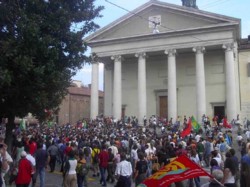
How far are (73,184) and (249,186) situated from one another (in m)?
4.80

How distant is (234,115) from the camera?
110 feet

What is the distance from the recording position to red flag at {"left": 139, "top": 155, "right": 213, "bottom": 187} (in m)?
4.67

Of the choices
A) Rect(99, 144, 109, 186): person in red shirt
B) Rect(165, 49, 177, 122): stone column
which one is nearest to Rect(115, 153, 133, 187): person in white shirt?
Rect(99, 144, 109, 186): person in red shirt

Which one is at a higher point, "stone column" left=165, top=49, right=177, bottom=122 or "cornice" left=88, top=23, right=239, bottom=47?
"cornice" left=88, top=23, right=239, bottom=47

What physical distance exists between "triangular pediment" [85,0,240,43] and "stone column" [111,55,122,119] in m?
2.82

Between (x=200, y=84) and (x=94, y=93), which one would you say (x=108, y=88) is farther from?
(x=200, y=84)

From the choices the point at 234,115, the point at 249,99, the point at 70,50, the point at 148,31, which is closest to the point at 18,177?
the point at 70,50

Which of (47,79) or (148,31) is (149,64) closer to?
(148,31)

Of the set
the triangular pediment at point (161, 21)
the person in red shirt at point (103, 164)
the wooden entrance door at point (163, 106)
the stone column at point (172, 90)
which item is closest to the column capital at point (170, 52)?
the stone column at point (172, 90)

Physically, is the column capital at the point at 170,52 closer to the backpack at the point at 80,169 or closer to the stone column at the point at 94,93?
the stone column at the point at 94,93

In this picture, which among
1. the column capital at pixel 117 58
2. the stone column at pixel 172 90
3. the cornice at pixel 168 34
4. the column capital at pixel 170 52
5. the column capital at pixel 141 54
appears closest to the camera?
the cornice at pixel 168 34

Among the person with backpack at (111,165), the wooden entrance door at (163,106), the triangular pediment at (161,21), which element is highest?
the triangular pediment at (161,21)

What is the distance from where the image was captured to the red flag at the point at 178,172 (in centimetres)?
467

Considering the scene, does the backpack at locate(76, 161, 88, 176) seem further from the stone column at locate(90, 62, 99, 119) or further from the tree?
the stone column at locate(90, 62, 99, 119)
